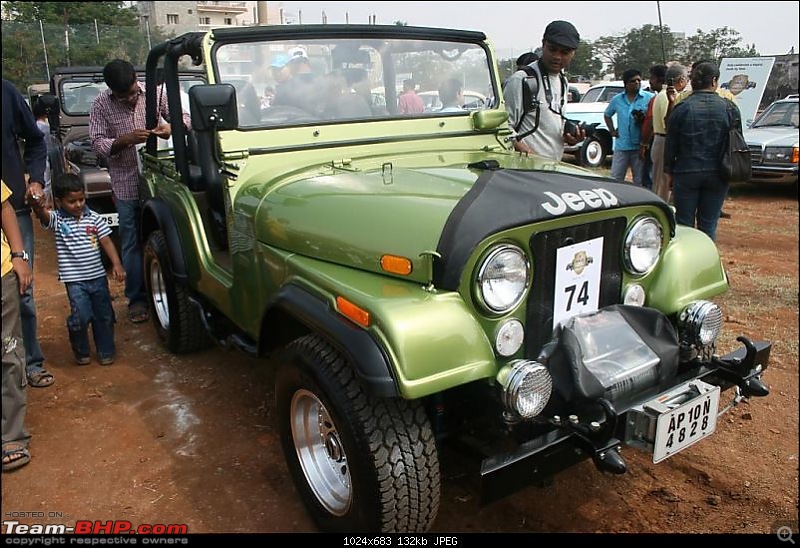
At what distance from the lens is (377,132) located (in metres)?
3.42

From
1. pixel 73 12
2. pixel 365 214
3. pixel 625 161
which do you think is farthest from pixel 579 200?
pixel 73 12

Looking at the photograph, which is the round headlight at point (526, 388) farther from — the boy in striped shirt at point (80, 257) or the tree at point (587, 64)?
the tree at point (587, 64)

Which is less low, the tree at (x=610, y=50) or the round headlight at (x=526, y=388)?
the tree at (x=610, y=50)

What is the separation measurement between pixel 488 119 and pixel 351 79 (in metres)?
0.79

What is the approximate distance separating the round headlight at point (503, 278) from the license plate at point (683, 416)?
590 mm

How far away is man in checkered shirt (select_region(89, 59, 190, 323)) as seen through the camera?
4629 mm

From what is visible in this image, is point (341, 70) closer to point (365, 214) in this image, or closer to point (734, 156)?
point (365, 214)

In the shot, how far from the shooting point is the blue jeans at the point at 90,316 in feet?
13.4

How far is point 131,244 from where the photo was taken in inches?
195

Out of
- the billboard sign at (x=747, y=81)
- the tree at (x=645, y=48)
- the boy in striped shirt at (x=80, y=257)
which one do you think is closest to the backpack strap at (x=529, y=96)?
the boy in striped shirt at (x=80, y=257)

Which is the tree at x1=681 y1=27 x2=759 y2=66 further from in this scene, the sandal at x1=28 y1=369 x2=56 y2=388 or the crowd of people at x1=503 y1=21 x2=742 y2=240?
the sandal at x1=28 y1=369 x2=56 y2=388

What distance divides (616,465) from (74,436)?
9.05 feet

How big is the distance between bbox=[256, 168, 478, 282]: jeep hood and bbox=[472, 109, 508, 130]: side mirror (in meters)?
0.90

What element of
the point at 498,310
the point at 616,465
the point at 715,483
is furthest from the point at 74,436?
the point at 715,483
